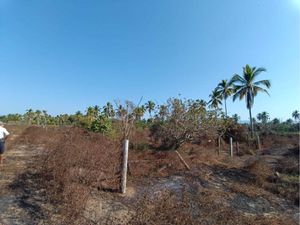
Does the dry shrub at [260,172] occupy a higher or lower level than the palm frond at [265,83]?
lower

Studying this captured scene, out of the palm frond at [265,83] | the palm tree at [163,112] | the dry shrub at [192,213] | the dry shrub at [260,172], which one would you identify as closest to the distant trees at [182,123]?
the palm tree at [163,112]

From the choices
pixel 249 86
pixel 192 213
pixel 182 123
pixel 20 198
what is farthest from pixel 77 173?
pixel 249 86

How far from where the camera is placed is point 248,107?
1021 inches

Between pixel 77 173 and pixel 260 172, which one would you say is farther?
pixel 260 172

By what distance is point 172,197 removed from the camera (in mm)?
5688

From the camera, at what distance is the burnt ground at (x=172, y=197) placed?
15.3ft

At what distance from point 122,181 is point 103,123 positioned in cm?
1056

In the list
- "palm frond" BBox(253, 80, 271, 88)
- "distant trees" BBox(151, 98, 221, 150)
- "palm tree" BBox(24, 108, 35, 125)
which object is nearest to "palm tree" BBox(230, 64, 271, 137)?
"palm frond" BBox(253, 80, 271, 88)

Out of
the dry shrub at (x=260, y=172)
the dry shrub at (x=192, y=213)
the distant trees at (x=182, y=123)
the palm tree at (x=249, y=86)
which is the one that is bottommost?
the dry shrub at (x=192, y=213)

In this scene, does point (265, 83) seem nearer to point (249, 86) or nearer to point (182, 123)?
point (249, 86)

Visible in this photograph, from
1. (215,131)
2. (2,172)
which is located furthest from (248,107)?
(2,172)

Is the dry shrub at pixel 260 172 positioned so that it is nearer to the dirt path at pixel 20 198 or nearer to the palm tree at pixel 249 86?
the dirt path at pixel 20 198

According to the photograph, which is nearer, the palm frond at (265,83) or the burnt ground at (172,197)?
the burnt ground at (172,197)

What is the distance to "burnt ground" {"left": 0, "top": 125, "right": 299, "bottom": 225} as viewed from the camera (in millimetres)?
4676
